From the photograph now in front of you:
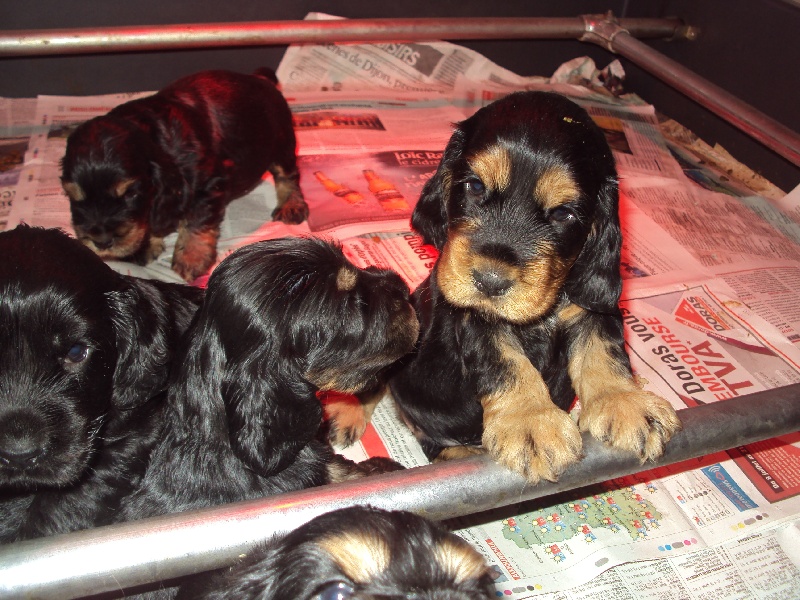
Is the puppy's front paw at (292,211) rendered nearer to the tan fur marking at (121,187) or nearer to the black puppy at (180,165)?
the black puppy at (180,165)

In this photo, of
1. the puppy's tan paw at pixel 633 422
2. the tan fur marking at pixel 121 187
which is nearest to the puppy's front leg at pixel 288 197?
the tan fur marking at pixel 121 187

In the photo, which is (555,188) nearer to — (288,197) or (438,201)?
(438,201)

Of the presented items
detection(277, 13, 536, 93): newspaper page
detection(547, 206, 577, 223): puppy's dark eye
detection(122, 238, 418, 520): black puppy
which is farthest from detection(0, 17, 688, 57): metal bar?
detection(547, 206, 577, 223): puppy's dark eye

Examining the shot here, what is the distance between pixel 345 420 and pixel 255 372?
39.1 inches

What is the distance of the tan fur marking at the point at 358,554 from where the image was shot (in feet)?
3.99

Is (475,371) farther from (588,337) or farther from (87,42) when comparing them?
(87,42)

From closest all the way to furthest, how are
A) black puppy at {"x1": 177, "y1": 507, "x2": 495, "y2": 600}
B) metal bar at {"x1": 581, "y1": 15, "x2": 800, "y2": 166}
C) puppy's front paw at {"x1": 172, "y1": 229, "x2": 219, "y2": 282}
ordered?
1. black puppy at {"x1": 177, "y1": 507, "x2": 495, "y2": 600}
2. metal bar at {"x1": 581, "y1": 15, "x2": 800, "y2": 166}
3. puppy's front paw at {"x1": 172, "y1": 229, "x2": 219, "y2": 282}

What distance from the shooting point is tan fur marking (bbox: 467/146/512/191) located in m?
1.91

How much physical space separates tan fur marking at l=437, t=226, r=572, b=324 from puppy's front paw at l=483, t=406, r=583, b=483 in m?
0.30

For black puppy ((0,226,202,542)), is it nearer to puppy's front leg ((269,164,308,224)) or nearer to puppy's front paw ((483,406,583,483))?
puppy's front paw ((483,406,583,483))

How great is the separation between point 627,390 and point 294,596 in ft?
4.13

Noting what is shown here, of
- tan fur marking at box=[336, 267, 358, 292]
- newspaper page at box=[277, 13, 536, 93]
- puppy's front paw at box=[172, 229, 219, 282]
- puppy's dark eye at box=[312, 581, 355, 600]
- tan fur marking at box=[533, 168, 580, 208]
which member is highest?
tan fur marking at box=[533, 168, 580, 208]

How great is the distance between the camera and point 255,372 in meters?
1.87

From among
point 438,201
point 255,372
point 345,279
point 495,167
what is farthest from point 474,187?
point 255,372
